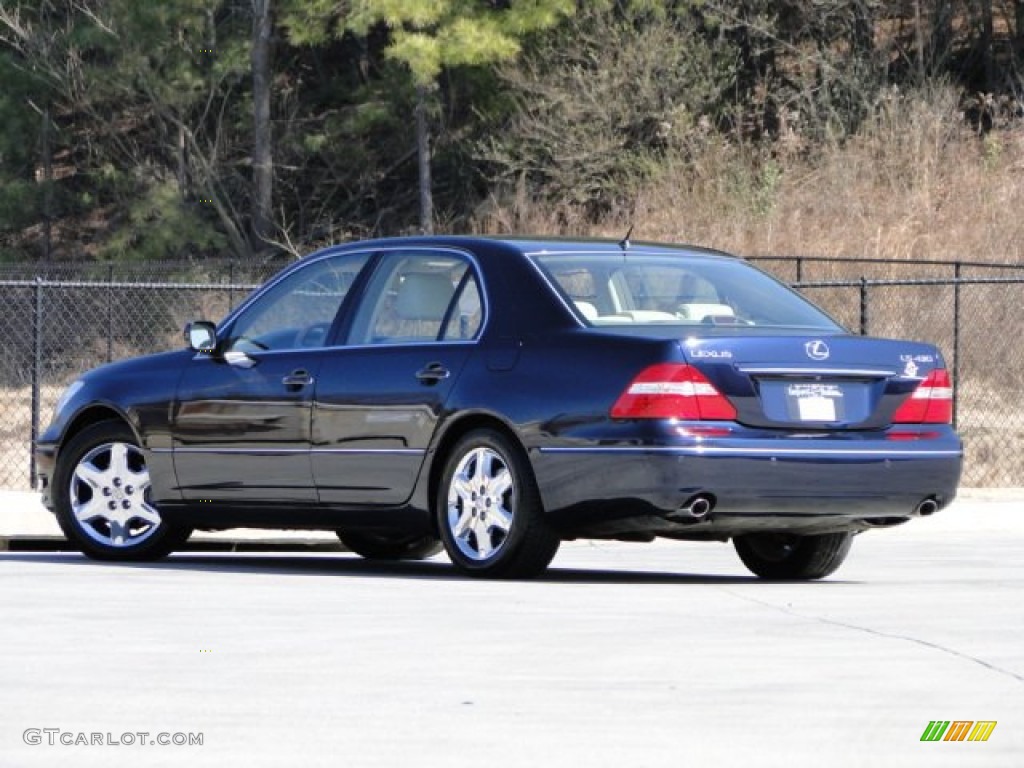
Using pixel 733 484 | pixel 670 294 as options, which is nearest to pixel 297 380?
pixel 670 294

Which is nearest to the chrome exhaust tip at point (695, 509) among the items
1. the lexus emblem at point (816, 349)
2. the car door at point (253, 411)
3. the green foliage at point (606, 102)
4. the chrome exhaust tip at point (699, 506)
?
the chrome exhaust tip at point (699, 506)

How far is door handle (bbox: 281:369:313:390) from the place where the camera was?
42.3ft

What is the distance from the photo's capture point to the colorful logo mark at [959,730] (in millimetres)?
7180

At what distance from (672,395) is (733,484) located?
1.57 feet

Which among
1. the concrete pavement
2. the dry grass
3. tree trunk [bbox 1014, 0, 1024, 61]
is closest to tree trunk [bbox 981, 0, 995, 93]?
tree trunk [bbox 1014, 0, 1024, 61]

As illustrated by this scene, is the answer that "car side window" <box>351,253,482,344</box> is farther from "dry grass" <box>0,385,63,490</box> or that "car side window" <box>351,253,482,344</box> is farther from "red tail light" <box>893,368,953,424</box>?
"dry grass" <box>0,385,63,490</box>

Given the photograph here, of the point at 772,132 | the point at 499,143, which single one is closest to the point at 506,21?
the point at 499,143

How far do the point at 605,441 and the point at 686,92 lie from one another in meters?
28.0

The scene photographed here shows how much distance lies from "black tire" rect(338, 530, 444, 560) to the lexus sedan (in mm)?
1075

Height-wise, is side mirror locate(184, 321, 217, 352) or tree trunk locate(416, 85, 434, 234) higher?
side mirror locate(184, 321, 217, 352)

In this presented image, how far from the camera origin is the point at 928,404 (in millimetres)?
12094

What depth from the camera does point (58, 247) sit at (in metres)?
46.4

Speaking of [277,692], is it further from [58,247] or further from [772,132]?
[58,247]

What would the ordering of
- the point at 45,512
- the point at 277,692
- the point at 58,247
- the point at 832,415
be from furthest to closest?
the point at 58,247
the point at 45,512
the point at 832,415
the point at 277,692
